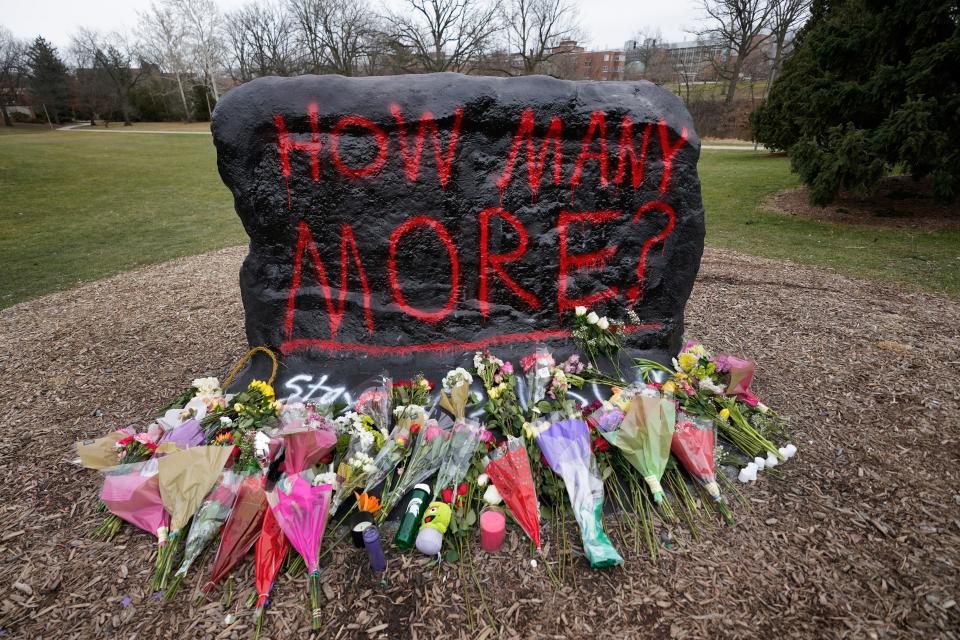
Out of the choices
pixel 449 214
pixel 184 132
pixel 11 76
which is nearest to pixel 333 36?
pixel 184 132

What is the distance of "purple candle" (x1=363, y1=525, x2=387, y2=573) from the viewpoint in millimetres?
2223

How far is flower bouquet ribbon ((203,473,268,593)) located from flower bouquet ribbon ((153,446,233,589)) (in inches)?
7.2

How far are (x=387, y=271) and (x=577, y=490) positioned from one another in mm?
1941

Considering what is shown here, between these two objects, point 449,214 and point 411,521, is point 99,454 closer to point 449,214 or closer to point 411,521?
point 411,521

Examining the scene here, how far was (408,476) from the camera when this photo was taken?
8.55 ft

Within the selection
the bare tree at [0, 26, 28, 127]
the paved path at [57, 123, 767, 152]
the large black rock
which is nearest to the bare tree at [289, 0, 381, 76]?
the paved path at [57, 123, 767, 152]

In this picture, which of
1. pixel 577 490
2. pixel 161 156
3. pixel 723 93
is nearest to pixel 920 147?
pixel 577 490

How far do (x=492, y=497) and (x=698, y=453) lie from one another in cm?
117

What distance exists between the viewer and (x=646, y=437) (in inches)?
105

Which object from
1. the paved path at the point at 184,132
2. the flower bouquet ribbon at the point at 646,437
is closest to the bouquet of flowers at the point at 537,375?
the flower bouquet ribbon at the point at 646,437

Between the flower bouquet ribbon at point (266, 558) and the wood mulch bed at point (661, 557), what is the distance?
64 mm

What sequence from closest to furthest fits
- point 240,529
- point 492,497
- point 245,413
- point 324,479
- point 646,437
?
point 240,529 → point 324,479 → point 492,497 → point 646,437 → point 245,413

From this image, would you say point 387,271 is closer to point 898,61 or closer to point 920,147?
point 920,147

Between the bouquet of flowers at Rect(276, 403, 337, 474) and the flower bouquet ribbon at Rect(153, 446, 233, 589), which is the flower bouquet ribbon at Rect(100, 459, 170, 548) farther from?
the bouquet of flowers at Rect(276, 403, 337, 474)
